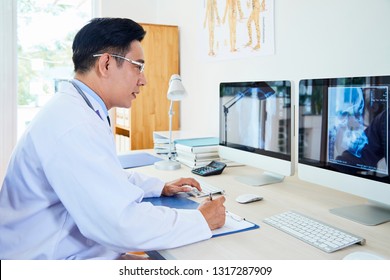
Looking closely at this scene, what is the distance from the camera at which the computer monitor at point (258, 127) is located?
5.08ft

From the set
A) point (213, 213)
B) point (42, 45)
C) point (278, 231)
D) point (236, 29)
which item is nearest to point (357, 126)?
point (278, 231)

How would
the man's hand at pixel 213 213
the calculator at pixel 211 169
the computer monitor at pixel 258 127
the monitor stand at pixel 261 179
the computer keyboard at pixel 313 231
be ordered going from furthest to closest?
the calculator at pixel 211 169
the monitor stand at pixel 261 179
the computer monitor at pixel 258 127
the man's hand at pixel 213 213
the computer keyboard at pixel 313 231

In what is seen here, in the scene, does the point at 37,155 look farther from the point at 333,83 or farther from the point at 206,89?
the point at 206,89

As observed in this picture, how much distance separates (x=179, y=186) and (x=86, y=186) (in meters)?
0.60

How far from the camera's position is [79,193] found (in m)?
0.98

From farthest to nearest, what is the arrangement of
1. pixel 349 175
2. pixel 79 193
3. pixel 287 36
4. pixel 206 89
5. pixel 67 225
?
pixel 206 89
pixel 287 36
pixel 349 175
pixel 67 225
pixel 79 193

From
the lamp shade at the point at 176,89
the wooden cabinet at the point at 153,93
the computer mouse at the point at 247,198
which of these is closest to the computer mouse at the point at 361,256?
the computer mouse at the point at 247,198

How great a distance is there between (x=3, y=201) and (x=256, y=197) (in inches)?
33.9

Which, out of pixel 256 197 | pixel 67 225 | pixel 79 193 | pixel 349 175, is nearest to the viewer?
pixel 79 193

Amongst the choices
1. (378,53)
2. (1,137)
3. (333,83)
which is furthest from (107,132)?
(1,137)

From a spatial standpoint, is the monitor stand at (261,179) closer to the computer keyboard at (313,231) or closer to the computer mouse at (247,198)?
the computer mouse at (247,198)

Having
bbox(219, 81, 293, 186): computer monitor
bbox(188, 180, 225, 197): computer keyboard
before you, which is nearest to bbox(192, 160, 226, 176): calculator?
bbox(219, 81, 293, 186): computer monitor

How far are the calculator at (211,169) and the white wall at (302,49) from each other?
0.56 m

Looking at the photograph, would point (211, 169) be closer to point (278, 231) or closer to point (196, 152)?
point (196, 152)
